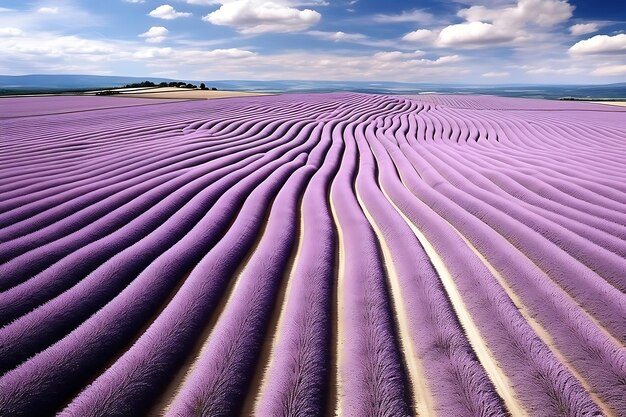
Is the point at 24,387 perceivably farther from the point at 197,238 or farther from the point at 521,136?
the point at 521,136

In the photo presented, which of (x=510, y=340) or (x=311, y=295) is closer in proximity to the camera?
(x=510, y=340)

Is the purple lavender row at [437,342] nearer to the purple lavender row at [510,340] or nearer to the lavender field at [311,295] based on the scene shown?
the lavender field at [311,295]

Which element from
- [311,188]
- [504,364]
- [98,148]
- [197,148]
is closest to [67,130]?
[98,148]

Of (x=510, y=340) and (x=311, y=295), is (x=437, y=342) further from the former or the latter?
(x=311, y=295)

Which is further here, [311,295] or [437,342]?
[311,295]

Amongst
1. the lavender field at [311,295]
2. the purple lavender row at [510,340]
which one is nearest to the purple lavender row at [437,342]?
the lavender field at [311,295]

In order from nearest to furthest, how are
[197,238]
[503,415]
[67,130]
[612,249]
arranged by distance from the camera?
[503,415]
[612,249]
[197,238]
[67,130]

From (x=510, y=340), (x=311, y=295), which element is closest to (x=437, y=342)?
(x=510, y=340)

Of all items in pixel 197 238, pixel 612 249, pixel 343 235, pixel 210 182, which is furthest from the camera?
pixel 210 182

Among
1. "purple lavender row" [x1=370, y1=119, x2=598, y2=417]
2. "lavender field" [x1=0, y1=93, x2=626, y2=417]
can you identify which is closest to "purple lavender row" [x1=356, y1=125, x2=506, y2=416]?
"lavender field" [x1=0, y1=93, x2=626, y2=417]
